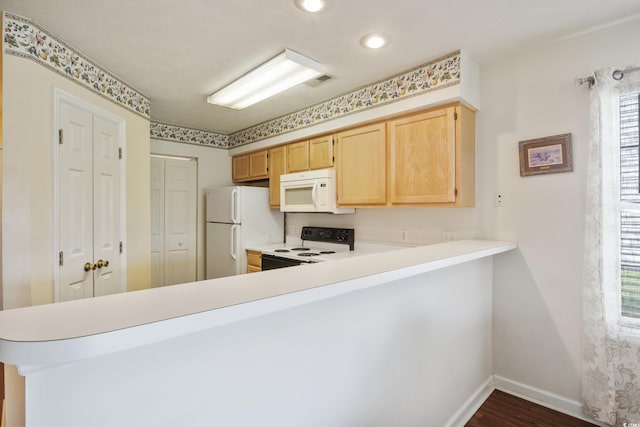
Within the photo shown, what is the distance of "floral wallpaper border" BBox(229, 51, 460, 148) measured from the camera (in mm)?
2240

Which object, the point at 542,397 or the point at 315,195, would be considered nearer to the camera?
the point at 542,397

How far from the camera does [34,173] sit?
180 cm

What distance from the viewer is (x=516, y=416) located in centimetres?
202

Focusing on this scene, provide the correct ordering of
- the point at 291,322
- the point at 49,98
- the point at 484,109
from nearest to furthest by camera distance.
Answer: the point at 291,322 → the point at 49,98 → the point at 484,109

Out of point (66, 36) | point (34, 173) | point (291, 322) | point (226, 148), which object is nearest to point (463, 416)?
point (291, 322)

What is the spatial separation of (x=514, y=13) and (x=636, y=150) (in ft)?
3.57

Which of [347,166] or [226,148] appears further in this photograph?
[226,148]

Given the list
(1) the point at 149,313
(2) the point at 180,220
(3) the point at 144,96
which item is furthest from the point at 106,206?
(1) the point at 149,313

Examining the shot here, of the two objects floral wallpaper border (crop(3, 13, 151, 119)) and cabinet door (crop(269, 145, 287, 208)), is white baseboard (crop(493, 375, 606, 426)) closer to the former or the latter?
cabinet door (crop(269, 145, 287, 208))

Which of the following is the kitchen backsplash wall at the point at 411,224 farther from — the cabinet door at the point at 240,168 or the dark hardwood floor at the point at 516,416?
the cabinet door at the point at 240,168

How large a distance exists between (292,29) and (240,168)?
8.98ft

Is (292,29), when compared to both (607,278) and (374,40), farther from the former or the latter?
(607,278)

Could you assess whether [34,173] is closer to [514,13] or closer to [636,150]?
[514,13]

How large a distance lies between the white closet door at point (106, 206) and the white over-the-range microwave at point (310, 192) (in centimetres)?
164
